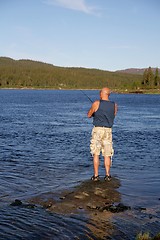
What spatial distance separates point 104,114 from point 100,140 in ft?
2.21

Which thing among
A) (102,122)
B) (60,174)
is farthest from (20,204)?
(60,174)

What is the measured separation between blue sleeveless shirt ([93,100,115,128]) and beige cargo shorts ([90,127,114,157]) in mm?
127

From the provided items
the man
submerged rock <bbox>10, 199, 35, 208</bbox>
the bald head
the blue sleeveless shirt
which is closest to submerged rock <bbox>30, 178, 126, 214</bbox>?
submerged rock <bbox>10, 199, 35, 208</bbox>

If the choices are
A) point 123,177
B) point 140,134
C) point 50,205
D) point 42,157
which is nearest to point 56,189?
point 50,205

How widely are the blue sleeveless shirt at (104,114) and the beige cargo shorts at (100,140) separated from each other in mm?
127

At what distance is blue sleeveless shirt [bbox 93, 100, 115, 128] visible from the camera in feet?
30.7

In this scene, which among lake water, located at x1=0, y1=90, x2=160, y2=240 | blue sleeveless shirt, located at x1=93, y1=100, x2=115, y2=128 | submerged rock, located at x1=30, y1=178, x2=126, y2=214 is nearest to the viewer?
lake water, located at x1=0, y1=90, x2=160, y2=240

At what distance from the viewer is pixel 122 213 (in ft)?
23.0

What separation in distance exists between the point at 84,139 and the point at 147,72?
134m

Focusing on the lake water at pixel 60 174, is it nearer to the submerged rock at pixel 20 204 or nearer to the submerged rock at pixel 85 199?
the submerged rock at pixel 20 204

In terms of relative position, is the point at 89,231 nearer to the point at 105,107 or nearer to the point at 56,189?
the point at 56,189

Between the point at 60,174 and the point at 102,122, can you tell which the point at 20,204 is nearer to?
the point at 102,122

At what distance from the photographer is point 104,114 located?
940 cm

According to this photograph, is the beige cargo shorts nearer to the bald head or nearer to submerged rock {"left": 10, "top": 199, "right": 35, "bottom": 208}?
the bald head
